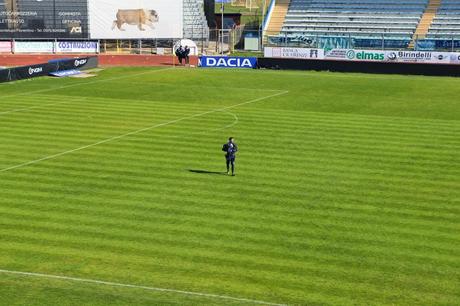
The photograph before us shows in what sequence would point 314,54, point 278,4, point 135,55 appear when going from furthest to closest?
point 278,4 → point 135,55 → point 314,54

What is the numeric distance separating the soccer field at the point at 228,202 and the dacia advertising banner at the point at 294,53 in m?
20.8

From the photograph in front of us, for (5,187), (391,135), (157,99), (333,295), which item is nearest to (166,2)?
(157,99)

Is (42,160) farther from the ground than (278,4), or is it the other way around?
(278,4)

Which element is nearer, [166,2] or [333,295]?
[333,295]

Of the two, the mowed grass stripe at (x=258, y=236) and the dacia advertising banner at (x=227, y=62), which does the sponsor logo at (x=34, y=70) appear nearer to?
the dacia advertising banner at (x=227, y=62)

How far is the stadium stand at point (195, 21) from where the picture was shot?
283 ft

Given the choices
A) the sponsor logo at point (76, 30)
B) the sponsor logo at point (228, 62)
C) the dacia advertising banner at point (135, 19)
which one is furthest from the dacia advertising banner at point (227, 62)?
the sponsor logo at point (76, 30)

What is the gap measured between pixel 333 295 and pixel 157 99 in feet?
107

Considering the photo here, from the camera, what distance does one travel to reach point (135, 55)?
76.7 meters

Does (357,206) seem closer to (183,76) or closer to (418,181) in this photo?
(418,181)

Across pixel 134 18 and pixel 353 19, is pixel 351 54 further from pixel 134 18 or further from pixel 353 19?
pixel 134 18

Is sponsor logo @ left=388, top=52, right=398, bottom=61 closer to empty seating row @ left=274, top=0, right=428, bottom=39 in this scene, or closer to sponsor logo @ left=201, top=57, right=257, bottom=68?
sponsor logo @ left=201, top=57, right=257, bottom=68

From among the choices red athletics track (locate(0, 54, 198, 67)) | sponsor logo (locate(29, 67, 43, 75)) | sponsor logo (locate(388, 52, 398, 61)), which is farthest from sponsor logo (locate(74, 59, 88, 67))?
sponsor logo (locate(388, 52, 398, 61))

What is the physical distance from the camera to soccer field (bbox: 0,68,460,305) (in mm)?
19047
